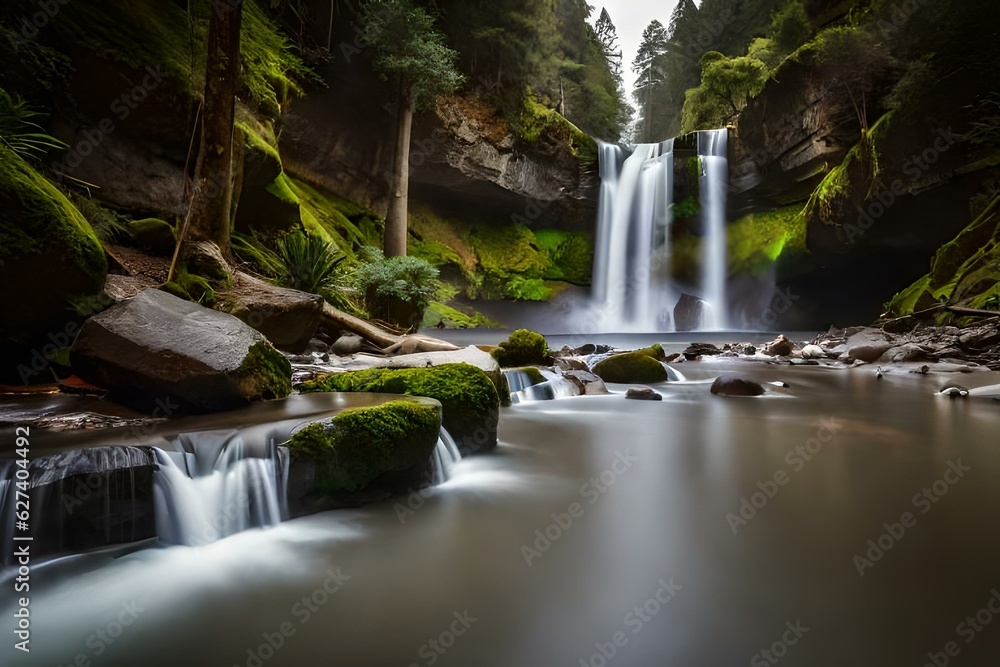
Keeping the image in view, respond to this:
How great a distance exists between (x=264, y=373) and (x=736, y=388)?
21.6ft

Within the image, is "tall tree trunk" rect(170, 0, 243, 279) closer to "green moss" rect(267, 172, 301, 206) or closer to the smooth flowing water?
"green moss" rect(267, 172, 301, 206)

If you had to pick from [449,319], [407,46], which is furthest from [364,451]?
[449,319]

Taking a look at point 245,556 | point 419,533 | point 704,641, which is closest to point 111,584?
point 245,556

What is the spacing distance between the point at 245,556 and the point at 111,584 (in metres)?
0.49

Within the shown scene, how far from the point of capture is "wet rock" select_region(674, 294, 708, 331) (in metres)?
23.9

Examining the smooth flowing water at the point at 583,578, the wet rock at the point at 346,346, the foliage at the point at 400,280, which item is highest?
the foliage at the point at 400,280

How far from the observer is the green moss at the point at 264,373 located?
360cm

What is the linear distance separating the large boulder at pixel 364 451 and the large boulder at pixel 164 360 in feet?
3.60

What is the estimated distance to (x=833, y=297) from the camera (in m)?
22.1

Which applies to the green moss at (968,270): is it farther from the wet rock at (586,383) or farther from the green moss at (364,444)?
the green moss at (364,444)

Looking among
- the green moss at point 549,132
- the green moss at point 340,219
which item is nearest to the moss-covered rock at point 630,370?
the green moss at point 340,219

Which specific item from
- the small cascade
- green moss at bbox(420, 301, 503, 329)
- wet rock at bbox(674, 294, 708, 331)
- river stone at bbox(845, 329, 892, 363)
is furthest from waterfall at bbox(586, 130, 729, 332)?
the small cascade

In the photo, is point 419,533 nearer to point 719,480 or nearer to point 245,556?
point 245,556

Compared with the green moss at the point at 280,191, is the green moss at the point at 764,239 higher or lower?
higher
